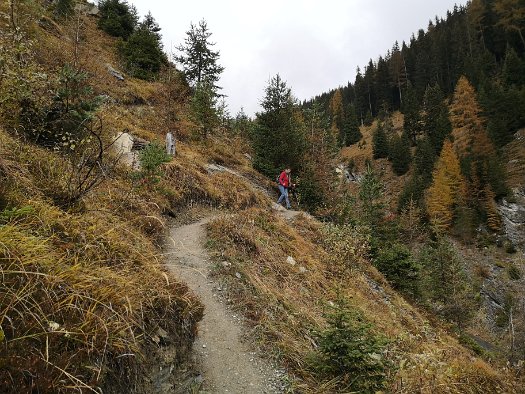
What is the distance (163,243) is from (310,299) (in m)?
3.38

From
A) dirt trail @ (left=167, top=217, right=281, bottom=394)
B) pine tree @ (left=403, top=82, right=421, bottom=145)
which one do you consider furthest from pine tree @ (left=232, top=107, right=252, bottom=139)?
pine tree @ (left=403, top=82, right=421, bottom=145)

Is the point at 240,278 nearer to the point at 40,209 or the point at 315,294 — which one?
the point at 315,294

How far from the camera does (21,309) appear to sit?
2.33 metres

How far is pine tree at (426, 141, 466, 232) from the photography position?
50.9 meters

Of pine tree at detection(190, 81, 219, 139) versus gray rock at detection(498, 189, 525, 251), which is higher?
pine tree at detection(190, 81, 219, 139)

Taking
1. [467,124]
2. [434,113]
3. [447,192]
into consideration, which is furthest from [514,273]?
[434,113]

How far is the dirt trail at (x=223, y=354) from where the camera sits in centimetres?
438

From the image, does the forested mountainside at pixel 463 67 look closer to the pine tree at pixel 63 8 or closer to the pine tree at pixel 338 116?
the pine tree at pixel 338 116

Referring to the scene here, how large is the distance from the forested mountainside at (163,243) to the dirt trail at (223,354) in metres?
0.19

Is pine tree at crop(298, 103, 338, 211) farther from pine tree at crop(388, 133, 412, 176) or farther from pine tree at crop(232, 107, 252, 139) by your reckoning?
pine tree at crop(388, 133, 412, 176)

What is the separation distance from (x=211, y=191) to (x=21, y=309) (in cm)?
936

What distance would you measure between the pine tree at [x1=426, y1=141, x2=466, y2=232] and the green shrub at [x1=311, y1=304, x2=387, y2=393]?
5103 cm

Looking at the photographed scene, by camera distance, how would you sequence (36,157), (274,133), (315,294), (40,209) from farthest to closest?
1. (274,133)
2. (315,294)
3. (36,157)
4. (40,209)

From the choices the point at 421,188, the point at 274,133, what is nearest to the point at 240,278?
the point at 274,133
